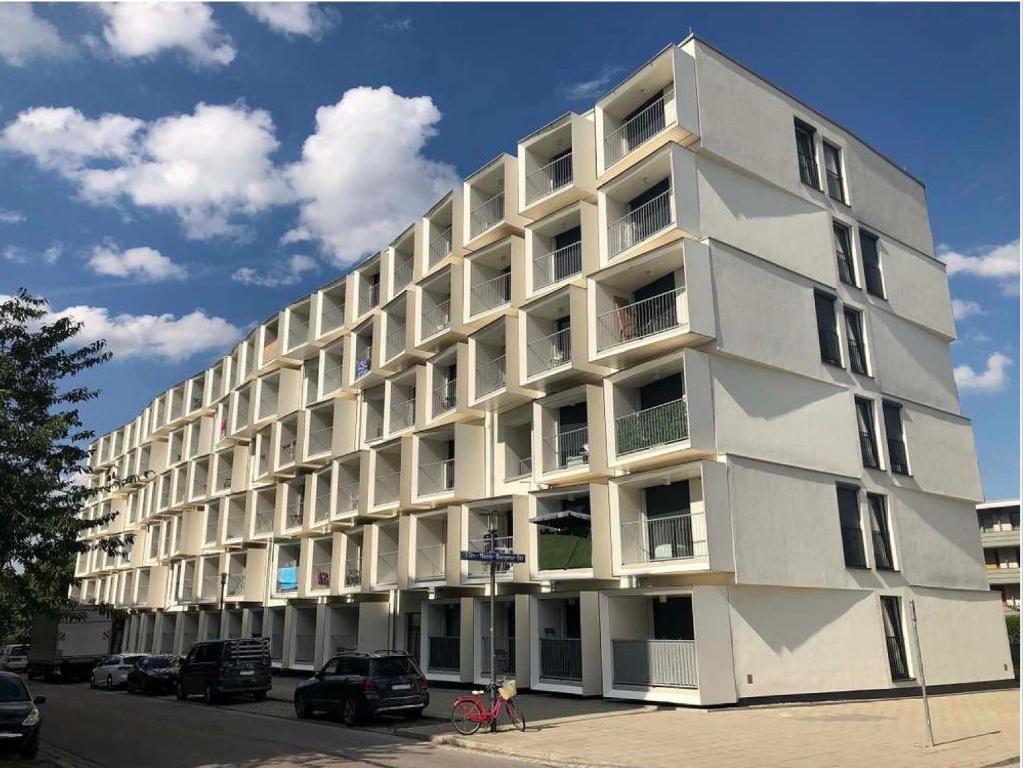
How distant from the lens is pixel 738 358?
79.3 feet

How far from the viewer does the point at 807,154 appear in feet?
96.2

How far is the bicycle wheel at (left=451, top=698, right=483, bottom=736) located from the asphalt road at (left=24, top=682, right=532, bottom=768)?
0.92m

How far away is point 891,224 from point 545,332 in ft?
48.0

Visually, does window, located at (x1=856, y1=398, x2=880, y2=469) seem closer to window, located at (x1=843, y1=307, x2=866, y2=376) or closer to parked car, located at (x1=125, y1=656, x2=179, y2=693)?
window, located at (x1=843, y1=307, x2=866, y2=376)

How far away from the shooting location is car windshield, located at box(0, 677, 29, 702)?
50.6 feet

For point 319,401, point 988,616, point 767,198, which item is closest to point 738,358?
point 767,198

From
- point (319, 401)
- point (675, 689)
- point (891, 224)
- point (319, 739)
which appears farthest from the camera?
point (319, 401)

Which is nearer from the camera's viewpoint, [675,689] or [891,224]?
[675,689]

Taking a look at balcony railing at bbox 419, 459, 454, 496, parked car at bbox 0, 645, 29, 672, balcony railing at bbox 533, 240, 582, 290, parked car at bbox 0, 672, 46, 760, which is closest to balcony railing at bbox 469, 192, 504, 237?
balcony railing at bbox 533, 240, 582, 290

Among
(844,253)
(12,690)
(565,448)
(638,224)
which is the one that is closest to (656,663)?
(565,448)

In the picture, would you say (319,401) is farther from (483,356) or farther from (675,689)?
(675,689)

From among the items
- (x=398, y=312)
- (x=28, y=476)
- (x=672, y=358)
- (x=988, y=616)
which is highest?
(x=398, y=312)

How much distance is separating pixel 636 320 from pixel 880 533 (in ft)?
34.8

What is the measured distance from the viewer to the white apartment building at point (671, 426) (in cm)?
2320
